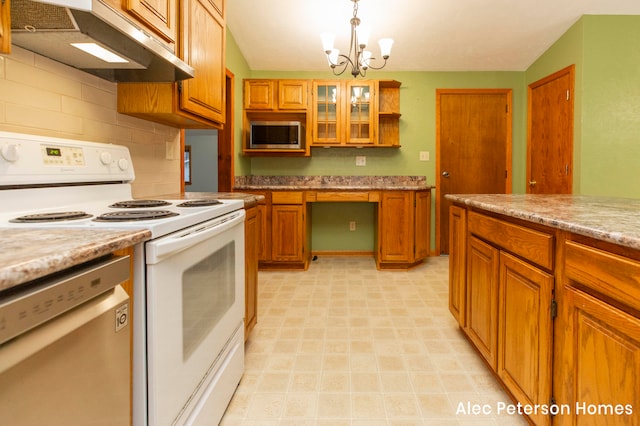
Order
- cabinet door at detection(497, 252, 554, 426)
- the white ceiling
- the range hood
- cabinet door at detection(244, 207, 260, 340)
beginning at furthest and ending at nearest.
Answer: the white ceiling → cabinet door at detection(244, 207, 260, 340) → cabinet door at detection(497, 252, 554, 426) → the range hood

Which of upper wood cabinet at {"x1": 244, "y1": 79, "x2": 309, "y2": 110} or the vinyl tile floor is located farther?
upper wood cabinet at {"x1": 244, "y1": 79, "x2": 309, "y2": 110}

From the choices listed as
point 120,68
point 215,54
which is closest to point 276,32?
point 215,54

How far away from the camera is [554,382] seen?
3.46ft

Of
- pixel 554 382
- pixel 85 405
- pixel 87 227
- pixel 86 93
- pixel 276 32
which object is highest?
pixel 276 32

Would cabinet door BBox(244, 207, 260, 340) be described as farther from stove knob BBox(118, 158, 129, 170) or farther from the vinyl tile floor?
stove knob BBox(118, 158, 129, 170)

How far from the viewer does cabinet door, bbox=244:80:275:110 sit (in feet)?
12.7

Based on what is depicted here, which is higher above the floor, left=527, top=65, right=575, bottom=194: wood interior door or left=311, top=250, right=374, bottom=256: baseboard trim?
left=527, top=65, right=575, bottom=194: wood interior door

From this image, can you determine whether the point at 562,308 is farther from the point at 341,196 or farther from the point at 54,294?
the point at 341,196

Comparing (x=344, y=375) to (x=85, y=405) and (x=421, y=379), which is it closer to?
(x=421, y=379)

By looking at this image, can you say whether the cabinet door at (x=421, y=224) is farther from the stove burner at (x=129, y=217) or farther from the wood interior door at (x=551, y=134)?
the stove burner at (x=129, y=217)

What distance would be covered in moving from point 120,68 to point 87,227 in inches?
37.6

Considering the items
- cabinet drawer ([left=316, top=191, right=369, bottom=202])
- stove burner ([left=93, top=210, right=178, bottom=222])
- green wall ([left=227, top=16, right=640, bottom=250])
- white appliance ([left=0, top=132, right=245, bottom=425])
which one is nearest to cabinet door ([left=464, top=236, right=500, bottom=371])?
white appliance ([left=0, top=132, right=245, bottom=425])

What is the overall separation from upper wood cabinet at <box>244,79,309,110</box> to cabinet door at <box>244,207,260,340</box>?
2.32 metres

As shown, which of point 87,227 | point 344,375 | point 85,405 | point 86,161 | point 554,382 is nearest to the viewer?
point 85,405
